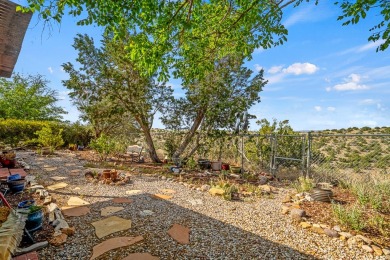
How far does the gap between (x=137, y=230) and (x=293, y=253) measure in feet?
7.37

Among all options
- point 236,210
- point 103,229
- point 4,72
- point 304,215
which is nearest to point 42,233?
point 103,229

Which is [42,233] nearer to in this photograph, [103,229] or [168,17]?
[103,229]

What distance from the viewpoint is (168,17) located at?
12.2 feet

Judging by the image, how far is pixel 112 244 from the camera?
2900mm

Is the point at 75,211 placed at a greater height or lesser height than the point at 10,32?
lesser

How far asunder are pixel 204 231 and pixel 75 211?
7.77ft

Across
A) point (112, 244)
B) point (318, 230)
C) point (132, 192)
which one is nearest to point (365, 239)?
point (318, 230)

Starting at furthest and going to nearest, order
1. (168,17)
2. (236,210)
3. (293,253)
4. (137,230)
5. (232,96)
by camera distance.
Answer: (232,96) < (236,210) < (168,17) < (137,230) < (293,253)

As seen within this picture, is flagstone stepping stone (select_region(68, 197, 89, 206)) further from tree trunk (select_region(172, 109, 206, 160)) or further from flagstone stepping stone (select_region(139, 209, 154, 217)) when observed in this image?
tree trunk (select_region(172, 109, 206, 160))

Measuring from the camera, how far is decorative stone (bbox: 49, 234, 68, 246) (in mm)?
2801

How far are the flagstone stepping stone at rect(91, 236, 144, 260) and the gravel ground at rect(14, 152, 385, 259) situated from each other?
0.07 metres

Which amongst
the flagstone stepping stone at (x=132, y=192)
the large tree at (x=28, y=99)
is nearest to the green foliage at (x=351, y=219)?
the flagstone stepping stone at (x=132, y=192)

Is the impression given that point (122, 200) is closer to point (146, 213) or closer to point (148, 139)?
point (146, 213)

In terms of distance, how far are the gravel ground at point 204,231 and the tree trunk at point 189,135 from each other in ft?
13.1
